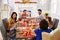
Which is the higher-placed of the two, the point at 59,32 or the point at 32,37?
the point at 59,32

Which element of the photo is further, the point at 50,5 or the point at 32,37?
the point at 50,5

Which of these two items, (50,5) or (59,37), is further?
(50,5)

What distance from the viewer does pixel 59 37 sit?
2.25 meters

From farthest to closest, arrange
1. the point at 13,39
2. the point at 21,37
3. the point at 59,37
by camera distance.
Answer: the point at 13,39, the point at 21,37, the point at 59,37

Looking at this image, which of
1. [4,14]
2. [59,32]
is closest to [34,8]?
[4,14]

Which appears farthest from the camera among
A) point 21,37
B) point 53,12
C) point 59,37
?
point 53,12

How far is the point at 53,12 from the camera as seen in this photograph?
23.3ft

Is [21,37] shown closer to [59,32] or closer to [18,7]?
[59,32]

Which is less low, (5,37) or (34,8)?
(34,8)

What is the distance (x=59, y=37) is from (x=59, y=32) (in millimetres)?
77

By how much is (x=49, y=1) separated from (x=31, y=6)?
37.1 inches

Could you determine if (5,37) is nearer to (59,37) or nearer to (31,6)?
(59,37)

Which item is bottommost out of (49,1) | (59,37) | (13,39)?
(13,39)

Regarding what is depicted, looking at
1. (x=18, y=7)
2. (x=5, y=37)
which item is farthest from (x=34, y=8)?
(x=5, y=37)
